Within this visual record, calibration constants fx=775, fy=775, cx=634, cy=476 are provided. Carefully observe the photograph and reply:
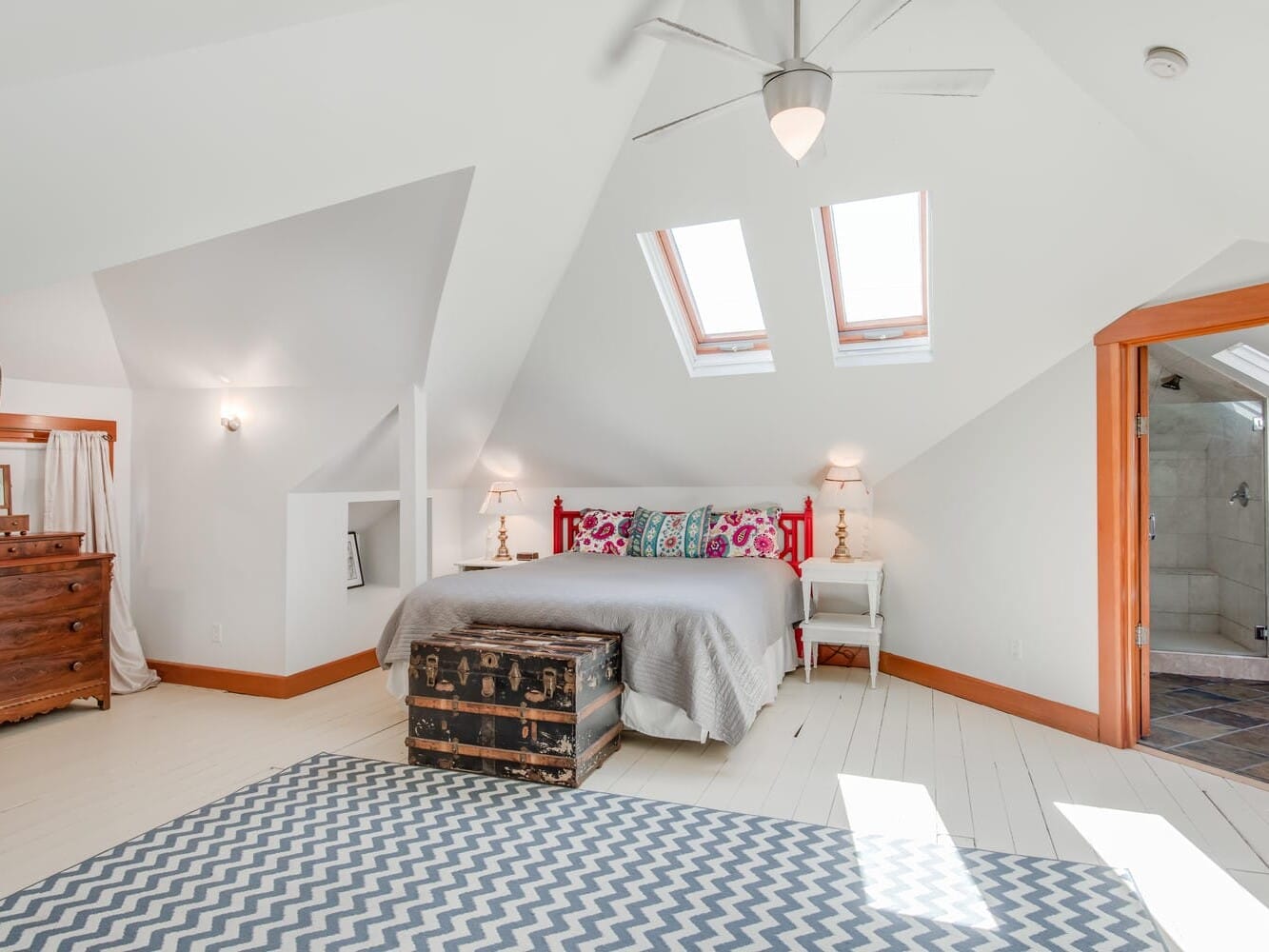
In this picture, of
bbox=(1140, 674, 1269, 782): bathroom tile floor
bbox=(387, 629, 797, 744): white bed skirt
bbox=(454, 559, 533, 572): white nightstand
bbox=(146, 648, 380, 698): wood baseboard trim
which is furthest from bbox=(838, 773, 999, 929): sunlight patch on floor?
bbox=(146, 648, 380, 698): wood baseboard trim

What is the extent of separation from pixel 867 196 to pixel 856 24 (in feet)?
2.58

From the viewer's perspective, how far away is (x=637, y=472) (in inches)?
218

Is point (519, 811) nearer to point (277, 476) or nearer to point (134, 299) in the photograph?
point (277, 476)

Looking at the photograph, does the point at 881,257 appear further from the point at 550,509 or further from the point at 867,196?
the point at 550,509

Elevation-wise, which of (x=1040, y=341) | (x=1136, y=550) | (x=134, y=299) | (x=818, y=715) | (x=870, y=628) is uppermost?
(x=134, y=299)

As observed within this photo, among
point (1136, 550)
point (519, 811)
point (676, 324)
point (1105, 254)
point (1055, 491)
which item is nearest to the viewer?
point (519, 811)

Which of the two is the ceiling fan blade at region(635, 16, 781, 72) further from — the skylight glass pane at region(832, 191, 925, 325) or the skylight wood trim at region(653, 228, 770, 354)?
the skylight wood trim at region(653, 228, 770, 354)

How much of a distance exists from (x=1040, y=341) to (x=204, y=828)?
4111 millimetres

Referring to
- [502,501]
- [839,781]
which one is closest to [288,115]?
[839,781]

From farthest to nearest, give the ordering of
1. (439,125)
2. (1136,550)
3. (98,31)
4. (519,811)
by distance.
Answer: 1. (1136,550)
2. (519,811)
3. (439,125)
4. (98,31)

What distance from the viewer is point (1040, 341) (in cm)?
377

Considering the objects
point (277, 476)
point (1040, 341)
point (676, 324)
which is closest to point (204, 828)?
point (277, 476)

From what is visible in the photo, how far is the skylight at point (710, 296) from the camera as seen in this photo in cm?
416

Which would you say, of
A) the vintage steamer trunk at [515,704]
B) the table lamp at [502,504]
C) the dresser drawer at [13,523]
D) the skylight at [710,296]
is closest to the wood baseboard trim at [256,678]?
the dresser drawer at [13,523]
